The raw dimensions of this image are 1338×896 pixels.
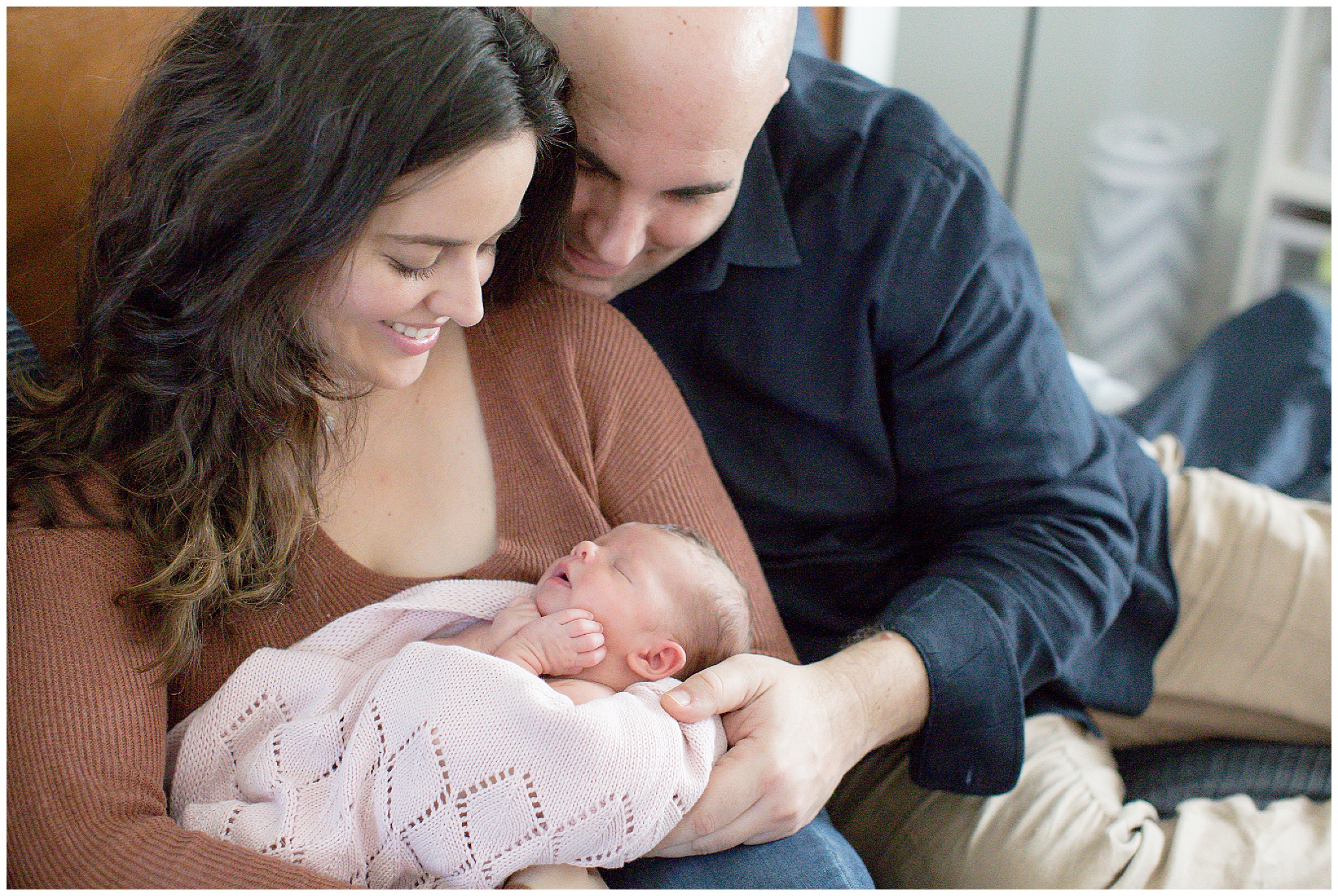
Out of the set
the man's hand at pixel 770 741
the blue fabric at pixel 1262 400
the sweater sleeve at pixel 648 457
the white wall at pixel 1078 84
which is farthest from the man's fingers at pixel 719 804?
the white wall at pixel 1078 84

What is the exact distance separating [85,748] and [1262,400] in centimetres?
195

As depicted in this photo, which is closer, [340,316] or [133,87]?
[340,316]

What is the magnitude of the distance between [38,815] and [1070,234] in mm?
3370

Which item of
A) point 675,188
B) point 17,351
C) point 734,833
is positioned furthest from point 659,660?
point 17,351

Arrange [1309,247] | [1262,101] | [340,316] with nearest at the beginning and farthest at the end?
[340,316] < [1309,247] < [1262,101]

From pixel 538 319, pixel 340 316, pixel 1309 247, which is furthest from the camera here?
pixel 1309 247

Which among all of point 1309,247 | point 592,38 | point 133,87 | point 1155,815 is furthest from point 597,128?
point 1309,247

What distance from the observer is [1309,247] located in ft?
9.84

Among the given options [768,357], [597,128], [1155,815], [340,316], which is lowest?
[1155,815]

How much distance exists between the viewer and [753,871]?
1.11m

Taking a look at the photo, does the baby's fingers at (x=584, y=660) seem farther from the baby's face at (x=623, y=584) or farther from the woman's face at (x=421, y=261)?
the woman's face at (x=421, y=261)

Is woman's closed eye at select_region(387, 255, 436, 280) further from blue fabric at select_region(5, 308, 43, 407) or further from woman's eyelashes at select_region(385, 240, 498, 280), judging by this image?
blue fabric at select_region(5, 308, 43, 407)

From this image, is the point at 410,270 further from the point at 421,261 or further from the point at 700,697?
the point at 700,697

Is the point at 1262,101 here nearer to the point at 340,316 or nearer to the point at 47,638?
the point at 340,316
